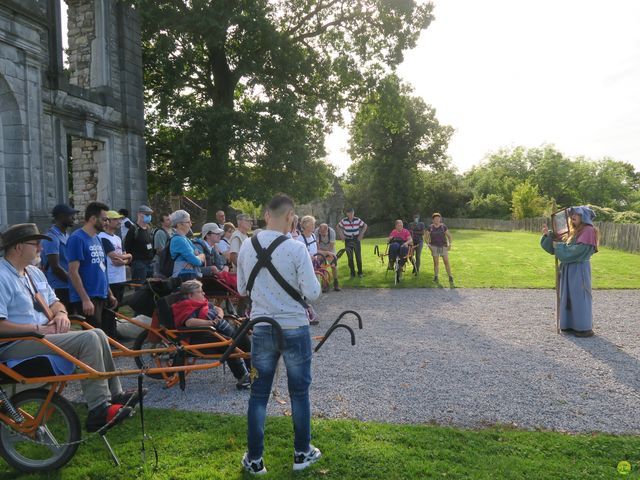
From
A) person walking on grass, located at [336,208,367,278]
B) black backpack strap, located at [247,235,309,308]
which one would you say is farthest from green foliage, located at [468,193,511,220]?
black backpack strap, located at [247,235,309,308]

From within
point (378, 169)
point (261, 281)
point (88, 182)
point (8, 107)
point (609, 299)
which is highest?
point (378, 169)

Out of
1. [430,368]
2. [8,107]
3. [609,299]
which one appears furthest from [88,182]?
[609,299]

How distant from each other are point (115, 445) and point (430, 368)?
3971 millimetres

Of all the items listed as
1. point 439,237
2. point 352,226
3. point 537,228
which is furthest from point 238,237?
point 537,228

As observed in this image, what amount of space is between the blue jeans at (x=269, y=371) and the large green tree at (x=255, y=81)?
1606 centimetres

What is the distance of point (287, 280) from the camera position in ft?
11.9

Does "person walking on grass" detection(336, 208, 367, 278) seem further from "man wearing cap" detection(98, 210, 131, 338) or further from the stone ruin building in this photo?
"man wearing cap" detection(98, 210, 131, 338)

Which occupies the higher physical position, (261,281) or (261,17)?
(261,17)

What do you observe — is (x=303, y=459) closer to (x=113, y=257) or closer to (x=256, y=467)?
(x=256, y=467)

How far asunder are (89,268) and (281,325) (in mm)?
3644

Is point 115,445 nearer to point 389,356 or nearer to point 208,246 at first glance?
point 389,356

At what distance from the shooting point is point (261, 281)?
3.71m

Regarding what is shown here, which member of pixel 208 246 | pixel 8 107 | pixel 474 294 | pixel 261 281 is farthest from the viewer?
pixel 474 294

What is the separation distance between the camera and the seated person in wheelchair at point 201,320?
18.2ft
